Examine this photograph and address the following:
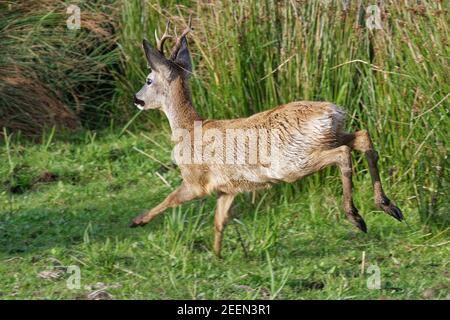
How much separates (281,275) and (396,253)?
0.88 m

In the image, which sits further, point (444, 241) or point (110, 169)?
point (110, 169)

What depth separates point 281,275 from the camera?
20.6 ft

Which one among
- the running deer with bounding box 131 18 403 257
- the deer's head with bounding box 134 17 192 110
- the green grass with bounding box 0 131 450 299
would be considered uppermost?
the deer's head with bounding box 134 17 192 110

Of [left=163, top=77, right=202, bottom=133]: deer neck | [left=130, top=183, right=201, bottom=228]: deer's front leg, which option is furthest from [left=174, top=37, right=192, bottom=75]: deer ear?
[left=130, top=183, right=201, bottom=228]: deer's front leg

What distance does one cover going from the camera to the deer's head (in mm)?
7172

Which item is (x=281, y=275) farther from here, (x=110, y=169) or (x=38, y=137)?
(x=38, y=137)

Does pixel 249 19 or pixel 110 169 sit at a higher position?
pixel 249 19

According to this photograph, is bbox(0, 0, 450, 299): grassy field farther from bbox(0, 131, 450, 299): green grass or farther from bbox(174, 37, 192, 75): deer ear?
bbox(174, 37, 192, 75): deer ear

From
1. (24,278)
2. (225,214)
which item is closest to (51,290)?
(24,278)

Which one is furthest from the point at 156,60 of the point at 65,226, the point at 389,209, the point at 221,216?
the point at 389,209

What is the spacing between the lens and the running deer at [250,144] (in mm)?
6320

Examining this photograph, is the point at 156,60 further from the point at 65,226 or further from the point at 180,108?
the point at 65,226

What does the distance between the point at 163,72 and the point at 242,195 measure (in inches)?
43.0

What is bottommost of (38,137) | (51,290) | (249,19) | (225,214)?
(51,290)
